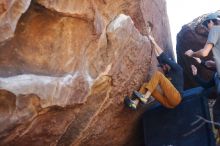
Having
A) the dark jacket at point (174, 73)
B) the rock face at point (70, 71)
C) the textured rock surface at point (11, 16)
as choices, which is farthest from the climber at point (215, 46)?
the textured rock surface at point (11, 16)

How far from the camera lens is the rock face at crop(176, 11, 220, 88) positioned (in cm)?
1024

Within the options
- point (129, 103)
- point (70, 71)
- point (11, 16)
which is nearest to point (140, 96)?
point (129, 103)

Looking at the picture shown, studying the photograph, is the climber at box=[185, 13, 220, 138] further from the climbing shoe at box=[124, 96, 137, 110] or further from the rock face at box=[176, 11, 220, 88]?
the rock face at box=[176, 11, 220, 88]

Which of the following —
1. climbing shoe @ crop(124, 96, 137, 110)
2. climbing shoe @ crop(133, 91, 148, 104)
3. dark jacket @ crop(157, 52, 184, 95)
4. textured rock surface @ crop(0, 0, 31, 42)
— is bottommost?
climbing shoe @ crop(124, 96, 137, 110)

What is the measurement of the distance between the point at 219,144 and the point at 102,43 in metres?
2.95

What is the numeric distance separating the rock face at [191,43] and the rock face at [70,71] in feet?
8.11

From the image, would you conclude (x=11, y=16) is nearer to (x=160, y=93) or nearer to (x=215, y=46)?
(x=160, y=93)

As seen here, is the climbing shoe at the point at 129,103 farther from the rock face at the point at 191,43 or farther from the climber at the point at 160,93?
the rock face at the point at 191,43

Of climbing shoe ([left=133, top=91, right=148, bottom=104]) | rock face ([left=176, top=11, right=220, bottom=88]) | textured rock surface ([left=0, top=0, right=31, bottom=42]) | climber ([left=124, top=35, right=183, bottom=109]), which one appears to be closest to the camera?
textured rock surface ([left=0, top=0, right=31, bottom=42])

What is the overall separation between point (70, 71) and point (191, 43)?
Result: 16.6ft

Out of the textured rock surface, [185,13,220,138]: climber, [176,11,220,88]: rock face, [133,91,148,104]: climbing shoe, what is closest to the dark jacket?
[185,13,220,138]: climber

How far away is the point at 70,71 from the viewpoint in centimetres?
651

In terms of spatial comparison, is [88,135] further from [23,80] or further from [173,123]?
[23,80]

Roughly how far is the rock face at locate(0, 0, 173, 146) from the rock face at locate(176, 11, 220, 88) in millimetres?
2472
